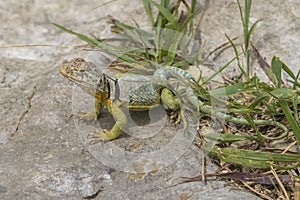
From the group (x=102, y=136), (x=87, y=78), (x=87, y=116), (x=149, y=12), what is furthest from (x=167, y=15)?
(x=102, y=136)

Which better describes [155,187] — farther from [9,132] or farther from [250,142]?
[9,132]

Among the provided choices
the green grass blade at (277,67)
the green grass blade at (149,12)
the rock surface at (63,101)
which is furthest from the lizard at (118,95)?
the green grass blade at (149,12)

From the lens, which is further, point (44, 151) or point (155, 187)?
point (44, 151)

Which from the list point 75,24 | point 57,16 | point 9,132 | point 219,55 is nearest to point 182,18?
point 219,55

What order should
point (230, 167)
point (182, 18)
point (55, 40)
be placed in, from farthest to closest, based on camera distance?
point (55, 40), point (182, 18), point (230, 167)

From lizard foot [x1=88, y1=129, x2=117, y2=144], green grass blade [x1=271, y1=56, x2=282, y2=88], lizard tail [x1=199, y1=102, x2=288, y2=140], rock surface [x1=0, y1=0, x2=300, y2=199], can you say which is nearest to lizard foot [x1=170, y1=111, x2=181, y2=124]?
lizard tail [x1=199, y1=102, x2=288, y2=140]

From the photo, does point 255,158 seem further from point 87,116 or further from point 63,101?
point 63,101

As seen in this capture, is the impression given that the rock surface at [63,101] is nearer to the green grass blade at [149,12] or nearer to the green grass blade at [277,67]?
the green grass blade at [149,12]

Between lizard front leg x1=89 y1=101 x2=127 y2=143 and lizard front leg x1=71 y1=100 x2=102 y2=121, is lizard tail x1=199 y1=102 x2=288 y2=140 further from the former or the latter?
lizard front leg x1=71 y1=100 x2=102 y2=121
